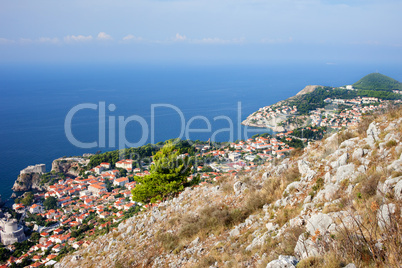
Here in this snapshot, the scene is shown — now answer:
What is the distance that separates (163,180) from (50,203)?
2204 centimetres

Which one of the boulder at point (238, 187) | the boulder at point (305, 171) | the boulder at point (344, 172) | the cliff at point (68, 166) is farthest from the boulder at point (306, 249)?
the cliff at point (68, 166)

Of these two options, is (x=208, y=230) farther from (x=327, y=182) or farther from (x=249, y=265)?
(x=327, y=182)

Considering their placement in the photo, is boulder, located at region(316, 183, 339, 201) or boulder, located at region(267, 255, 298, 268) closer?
boulder, located at region(267, 255, 298, 268)

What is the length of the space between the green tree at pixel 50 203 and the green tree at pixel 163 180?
66.8 feet

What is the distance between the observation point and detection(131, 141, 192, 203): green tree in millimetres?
10641

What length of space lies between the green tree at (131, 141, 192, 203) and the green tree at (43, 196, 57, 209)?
66.8ft

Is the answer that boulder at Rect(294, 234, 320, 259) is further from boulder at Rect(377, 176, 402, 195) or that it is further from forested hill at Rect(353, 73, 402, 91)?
forested hill at Rect(353, 73, 402, 91)

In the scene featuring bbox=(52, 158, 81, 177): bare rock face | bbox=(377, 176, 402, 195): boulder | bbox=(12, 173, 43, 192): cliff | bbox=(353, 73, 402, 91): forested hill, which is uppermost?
bbox=(353, 73, 402, 91): forested hill

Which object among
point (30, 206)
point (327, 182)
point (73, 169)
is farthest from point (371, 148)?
point (73, 169)

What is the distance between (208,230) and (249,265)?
201 cm

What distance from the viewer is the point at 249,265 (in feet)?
12.1

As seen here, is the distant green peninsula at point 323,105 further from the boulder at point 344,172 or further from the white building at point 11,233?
the white building at point 11,233

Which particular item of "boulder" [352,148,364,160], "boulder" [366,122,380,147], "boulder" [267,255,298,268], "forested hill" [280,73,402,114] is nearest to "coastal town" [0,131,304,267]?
"boulder" [366,122,380,147]

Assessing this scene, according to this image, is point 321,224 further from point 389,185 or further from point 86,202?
point 86,202
